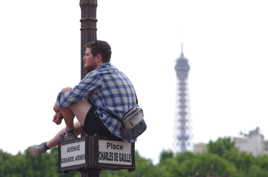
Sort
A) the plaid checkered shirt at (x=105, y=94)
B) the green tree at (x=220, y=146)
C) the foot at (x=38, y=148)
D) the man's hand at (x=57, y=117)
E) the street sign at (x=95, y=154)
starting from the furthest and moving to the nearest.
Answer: the green tree at (x=220, y=146), the foot at (x=38, y=148), the man's hand at (x=57, y=117), the plaid checkered shirt at (x=105, y=94), the street sign at (x=95, y=154)

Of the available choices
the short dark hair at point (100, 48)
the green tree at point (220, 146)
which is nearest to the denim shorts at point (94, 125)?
the short dark hair at point (100, 48)

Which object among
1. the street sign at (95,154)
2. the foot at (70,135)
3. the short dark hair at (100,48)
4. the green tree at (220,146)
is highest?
the green tree at (220,146)

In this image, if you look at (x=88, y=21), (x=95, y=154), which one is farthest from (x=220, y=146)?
(x=95, y=154)

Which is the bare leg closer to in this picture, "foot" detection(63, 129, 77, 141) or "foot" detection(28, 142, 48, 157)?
"foot" detection(63, 129, 77, 141)

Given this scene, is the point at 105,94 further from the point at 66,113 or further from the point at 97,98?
the point at 66,113

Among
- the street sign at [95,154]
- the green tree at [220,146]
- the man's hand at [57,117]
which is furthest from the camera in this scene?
the green tree at [220,146]

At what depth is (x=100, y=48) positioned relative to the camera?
11.9 meters

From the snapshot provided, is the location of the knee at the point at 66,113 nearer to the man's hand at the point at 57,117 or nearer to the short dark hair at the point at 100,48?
the man's hand at the point at 57,117

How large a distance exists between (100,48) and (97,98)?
54cm

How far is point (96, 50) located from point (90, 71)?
16.6 inches

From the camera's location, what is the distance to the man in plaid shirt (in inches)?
464

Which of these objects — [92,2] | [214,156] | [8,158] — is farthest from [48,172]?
[92,2]

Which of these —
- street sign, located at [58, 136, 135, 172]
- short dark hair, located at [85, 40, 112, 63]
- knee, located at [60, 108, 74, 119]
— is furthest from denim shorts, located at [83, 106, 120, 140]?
short dark hair, located at [85, 40, 112, 63]

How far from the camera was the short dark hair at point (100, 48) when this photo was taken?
38.9 feet
